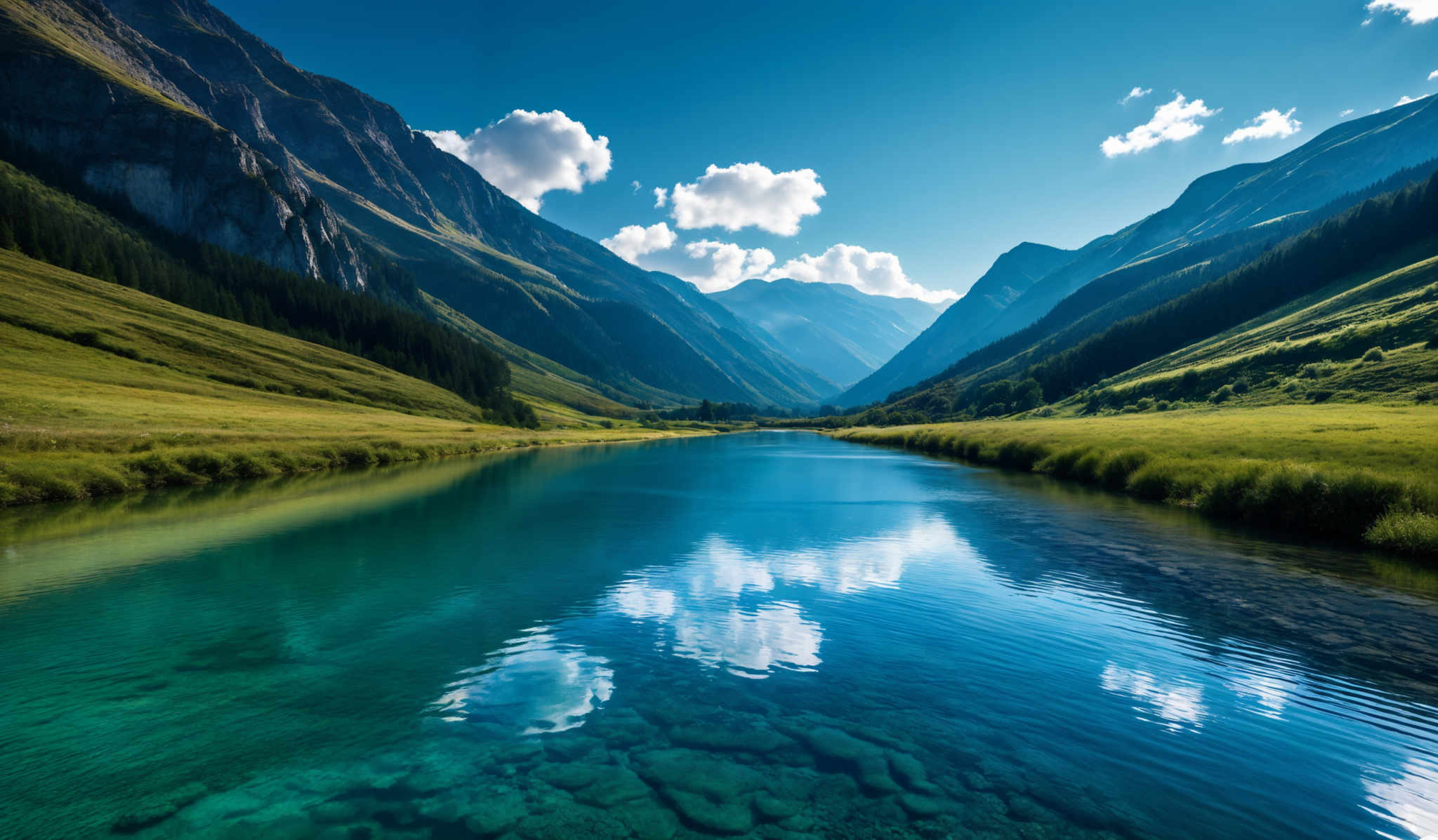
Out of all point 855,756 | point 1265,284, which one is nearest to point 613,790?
point 855,756

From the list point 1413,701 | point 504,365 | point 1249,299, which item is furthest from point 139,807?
point 1249,299

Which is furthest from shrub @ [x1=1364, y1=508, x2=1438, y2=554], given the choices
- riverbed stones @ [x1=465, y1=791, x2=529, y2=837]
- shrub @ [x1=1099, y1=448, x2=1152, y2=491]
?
riverbed stones @ [x1=465, y1=791, x2=529, y2=837]

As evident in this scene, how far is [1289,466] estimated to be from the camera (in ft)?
103

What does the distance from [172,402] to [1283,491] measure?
101 meters

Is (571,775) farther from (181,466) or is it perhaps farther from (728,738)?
(181,466)

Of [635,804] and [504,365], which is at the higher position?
[504,365]

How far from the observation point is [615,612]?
64.6 feet

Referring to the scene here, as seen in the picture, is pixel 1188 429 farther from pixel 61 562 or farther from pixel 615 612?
pixel 61 562

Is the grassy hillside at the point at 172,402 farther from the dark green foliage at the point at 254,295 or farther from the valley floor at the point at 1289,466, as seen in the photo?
the valley floor at the point at 1289,466

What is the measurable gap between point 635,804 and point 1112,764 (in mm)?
8991

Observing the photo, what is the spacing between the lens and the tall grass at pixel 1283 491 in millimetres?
25297

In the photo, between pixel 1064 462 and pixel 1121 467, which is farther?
pixel 1064 462

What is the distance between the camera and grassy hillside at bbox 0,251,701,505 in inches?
1556

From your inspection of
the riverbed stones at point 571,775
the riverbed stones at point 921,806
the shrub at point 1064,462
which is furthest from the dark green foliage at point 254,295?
the riverbed stones at point 921,806
